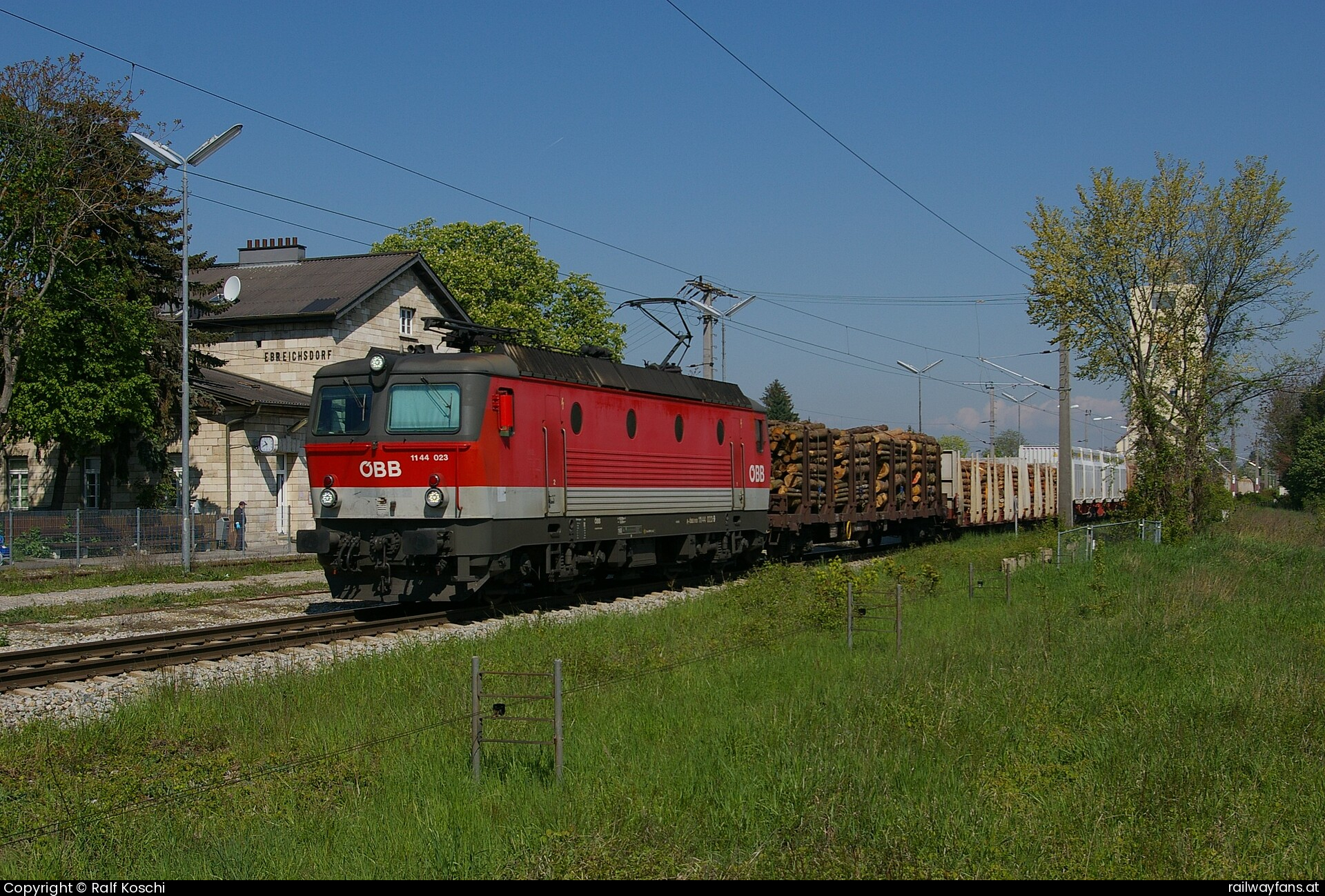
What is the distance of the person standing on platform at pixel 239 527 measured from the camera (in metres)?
32.3

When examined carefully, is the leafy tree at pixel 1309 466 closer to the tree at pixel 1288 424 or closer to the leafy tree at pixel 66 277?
the tree at pixel 1288 424

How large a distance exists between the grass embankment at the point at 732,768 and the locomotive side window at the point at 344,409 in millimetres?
4204

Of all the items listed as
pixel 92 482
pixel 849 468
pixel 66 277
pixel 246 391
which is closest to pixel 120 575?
pixel 66 277

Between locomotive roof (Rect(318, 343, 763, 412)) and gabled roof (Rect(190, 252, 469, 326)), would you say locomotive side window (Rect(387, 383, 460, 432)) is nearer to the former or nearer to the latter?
locomotive roof (Rect(318, 343, 763, 412))

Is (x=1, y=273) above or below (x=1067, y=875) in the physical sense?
above

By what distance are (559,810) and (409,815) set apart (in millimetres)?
886

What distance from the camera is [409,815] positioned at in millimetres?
6621

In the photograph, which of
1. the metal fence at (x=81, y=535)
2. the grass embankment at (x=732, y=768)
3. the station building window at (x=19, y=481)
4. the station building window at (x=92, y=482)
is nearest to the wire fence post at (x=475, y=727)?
the grass embankment at (x=732, y=768)

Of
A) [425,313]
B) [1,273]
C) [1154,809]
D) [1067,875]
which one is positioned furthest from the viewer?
[425,313]

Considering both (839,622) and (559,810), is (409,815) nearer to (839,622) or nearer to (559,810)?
(559,810)

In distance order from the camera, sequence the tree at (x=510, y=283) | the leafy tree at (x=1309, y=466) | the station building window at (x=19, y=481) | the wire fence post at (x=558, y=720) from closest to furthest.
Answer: the wire fence post at (x=558, y=720) < the station building window at (x=19, y=481) < the tree at (x=510, y=283) < the leafy tree at (x=1309, y=466)

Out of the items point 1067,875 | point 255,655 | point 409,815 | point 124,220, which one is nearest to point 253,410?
point 124,220

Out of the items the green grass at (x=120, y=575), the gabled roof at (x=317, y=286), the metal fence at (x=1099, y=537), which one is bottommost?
the green grass at (x=120, y=575)

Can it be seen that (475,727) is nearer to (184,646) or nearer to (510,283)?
(184,646)
